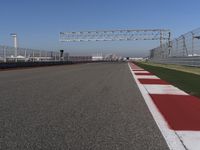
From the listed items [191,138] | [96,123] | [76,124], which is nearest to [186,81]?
[96,123]

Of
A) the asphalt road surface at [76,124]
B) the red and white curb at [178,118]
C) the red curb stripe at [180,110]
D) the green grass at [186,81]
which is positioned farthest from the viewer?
the green grass at [186,81]

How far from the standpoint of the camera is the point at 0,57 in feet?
116

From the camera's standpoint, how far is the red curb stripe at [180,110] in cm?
602

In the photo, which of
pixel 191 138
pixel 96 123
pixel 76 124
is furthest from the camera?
pixel 96 123

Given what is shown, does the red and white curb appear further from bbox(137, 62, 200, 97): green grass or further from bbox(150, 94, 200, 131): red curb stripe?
bbox(137, 62, 200, 97): green grass

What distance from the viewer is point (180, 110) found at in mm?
7582

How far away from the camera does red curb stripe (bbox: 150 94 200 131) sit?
6.02m

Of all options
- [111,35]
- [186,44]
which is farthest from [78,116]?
[111,35]

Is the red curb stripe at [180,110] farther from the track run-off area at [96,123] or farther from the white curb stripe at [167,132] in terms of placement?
the white curb stripe at [167,132]

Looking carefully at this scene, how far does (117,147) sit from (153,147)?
0.42 m

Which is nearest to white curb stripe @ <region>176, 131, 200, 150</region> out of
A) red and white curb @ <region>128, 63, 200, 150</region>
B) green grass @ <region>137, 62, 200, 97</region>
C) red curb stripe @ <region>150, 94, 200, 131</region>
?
red and white curb @ <region>128, 63, 200, 150</region>

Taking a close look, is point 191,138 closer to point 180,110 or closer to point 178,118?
point 178,118

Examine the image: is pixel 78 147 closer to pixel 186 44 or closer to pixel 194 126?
pixel 194 126

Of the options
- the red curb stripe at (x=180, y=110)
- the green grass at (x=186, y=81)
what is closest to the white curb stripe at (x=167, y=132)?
the red curb stripe at (x=180, y=110)
